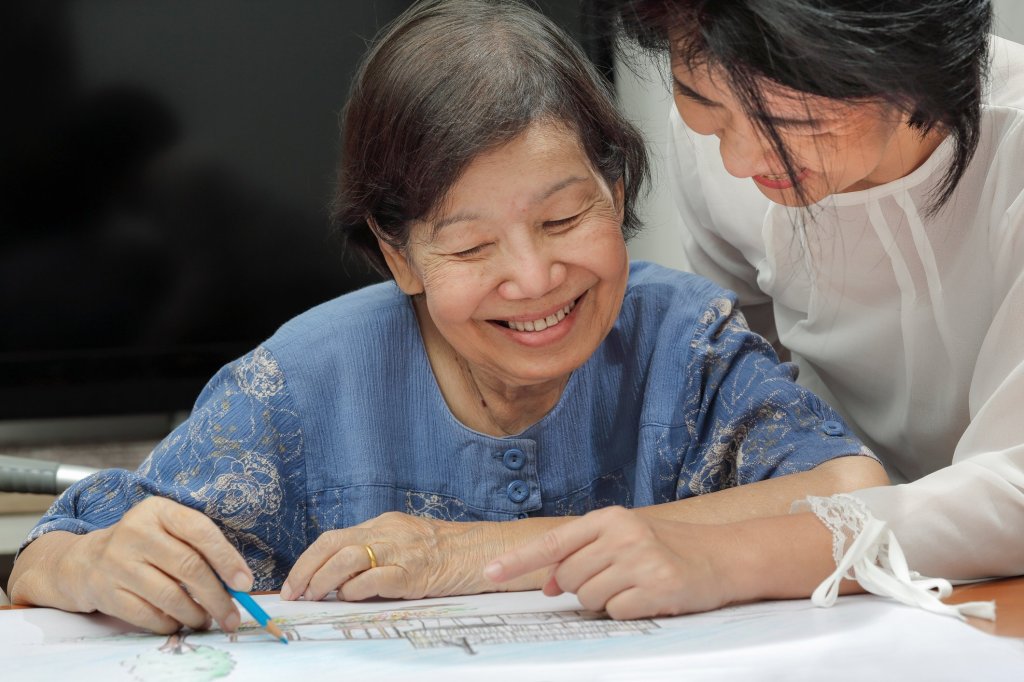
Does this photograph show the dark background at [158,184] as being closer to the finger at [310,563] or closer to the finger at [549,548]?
the finger at [310,563]

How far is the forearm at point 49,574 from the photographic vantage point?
1.04 metres

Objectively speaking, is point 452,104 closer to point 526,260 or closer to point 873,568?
point 526,260

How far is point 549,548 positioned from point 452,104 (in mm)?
481

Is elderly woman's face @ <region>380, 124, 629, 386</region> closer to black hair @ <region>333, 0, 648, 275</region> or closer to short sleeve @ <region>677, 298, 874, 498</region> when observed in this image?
black hair @ <region>333, 0, 648, 275</region>

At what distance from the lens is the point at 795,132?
40.4 inches

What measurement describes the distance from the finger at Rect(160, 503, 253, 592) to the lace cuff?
482 millimetres

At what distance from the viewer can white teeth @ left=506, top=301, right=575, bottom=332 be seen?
1.26m

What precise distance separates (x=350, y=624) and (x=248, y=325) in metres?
1.59

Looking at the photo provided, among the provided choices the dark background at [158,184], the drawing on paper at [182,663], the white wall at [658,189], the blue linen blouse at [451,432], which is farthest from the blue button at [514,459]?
the dark background at [158,184]

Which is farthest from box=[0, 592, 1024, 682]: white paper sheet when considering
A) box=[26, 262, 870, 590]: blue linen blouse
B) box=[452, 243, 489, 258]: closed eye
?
box=[452, 243, 489, 258]: closed eye

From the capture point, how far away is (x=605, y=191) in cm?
125

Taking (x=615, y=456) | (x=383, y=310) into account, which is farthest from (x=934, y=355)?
(x=383, y=310)

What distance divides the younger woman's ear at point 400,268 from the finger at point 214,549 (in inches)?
16.6


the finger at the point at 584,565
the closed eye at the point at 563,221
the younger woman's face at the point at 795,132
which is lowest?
the finger at the point at 584,565
